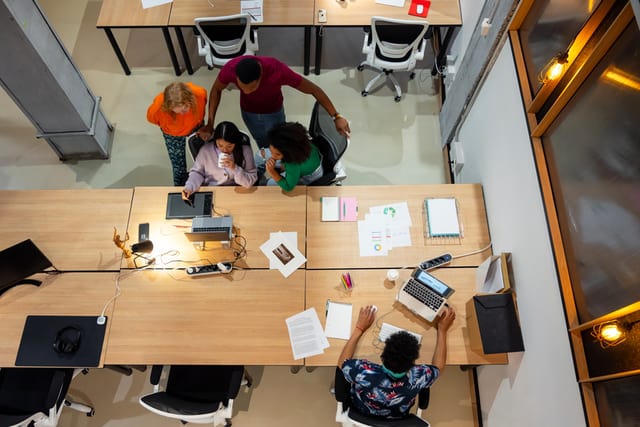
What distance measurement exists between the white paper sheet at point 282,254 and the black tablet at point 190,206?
1.60 ft

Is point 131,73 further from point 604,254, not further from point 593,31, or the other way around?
point 604,254

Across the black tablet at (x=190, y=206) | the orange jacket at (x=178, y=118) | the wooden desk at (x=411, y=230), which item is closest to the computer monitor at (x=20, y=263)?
the black tablet at (x=190, y=206)

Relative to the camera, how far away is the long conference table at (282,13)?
3.90m

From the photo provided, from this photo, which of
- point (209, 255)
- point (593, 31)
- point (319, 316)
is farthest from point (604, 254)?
point (209, 255)

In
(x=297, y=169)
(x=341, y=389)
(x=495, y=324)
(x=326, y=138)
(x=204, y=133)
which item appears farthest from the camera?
(x=204, y=133)

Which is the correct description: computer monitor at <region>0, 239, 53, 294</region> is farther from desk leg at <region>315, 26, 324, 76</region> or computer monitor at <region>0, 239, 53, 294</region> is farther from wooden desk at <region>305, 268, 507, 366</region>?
desk leg at <region>315, 26, 324, 76</region>

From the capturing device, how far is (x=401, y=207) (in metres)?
2.93

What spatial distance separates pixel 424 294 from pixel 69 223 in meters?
2.46

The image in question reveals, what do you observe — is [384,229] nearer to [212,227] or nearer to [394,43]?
[212,227]

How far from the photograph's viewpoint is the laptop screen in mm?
2635

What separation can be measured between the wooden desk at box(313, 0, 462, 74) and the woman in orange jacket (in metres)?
1.58

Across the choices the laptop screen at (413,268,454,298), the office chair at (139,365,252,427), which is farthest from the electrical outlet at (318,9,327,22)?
the office chair at (139,365,252,427)

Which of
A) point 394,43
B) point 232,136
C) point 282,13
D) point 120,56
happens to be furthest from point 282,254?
point 120,56

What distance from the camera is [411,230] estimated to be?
287 cm
